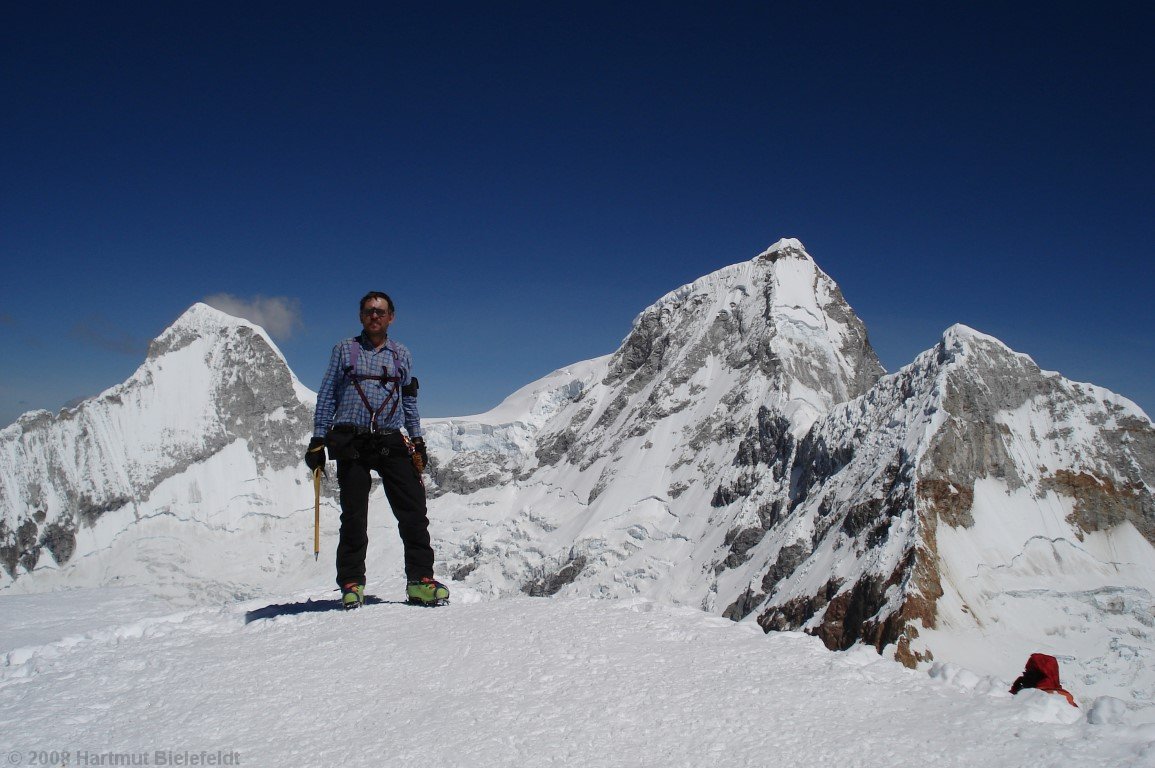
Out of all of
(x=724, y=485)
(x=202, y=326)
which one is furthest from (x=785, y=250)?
(x=202, y=326)

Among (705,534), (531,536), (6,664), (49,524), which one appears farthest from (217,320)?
Answer: (6,664)

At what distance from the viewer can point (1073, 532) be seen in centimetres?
4716

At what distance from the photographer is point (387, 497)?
32.3ft

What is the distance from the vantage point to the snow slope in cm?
521

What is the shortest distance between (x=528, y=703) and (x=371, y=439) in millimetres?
4710

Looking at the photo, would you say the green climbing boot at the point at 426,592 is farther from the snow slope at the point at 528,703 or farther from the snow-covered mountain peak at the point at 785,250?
the snow-covered mountain peak at the point at 785,250

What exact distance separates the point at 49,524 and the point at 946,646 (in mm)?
111178

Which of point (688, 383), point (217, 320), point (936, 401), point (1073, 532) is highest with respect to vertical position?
point (217, 320)

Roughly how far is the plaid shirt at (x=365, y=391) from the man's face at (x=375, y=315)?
29 centimetres

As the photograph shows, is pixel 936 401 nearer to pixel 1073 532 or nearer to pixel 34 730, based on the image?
pixel 1073 532

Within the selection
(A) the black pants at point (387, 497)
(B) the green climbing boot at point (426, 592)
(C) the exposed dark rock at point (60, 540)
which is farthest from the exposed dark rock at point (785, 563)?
(C) the exposed dark rock at point (60, 540)

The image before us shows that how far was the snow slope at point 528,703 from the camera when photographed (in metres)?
5.21

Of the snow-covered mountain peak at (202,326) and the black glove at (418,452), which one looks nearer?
the black glove at (418,452)

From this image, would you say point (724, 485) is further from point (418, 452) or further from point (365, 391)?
point (365, 391)
